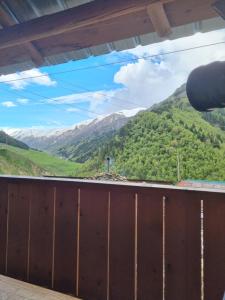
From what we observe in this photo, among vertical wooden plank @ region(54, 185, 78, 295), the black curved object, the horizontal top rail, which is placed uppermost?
the black curved object

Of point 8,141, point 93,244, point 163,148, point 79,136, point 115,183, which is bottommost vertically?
point 93,244

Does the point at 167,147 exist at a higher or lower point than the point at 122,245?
higher

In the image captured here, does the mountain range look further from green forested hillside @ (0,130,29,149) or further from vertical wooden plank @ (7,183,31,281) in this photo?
vertical wooden plank @ (7,183,31,281)

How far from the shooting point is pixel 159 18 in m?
1.55

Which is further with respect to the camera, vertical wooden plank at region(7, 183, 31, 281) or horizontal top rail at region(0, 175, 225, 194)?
vertical wooden plank at region(7, 183, 31, 281)

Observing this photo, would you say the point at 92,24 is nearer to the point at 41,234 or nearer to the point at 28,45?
the point at 28,45

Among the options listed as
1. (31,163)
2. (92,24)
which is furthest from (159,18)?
(31,163)

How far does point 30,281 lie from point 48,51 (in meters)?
1.56

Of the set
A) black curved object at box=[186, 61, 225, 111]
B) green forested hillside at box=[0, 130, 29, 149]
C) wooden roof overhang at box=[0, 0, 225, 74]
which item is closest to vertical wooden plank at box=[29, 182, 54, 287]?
wooden roof overhang at box=[0, 0, 225, 74]

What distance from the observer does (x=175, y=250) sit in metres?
1.52

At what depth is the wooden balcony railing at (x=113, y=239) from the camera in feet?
4.77

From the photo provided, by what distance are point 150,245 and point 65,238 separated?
577mm

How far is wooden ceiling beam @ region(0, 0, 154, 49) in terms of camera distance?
1454mm

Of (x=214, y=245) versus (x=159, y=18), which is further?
(x=159, y=18)
